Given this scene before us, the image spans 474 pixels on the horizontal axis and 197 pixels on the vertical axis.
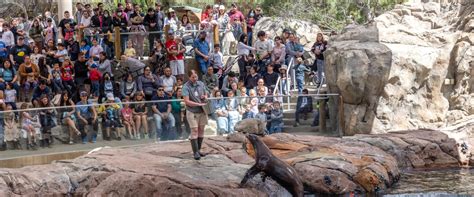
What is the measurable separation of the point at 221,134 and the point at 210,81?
3.16 metres

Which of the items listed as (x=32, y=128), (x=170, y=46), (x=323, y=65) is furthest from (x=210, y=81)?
(x=32, y=128)

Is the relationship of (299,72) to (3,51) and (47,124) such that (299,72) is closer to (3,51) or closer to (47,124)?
(47,124)

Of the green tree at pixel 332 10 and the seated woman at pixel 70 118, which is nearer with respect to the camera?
the seated woman at pixel 70 118

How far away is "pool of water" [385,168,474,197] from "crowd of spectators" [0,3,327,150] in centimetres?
362

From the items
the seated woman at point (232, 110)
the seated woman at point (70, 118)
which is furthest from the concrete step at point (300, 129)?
the seated woman at point (70, 118)

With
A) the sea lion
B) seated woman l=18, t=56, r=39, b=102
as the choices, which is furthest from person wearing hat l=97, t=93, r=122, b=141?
the sea lion

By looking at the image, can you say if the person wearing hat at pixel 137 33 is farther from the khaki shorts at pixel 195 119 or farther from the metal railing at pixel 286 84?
the khaki shorts at pixel 195 119

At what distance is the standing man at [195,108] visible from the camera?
18.3 m

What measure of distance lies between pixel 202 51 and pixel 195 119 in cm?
650

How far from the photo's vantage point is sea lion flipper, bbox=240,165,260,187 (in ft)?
54.2

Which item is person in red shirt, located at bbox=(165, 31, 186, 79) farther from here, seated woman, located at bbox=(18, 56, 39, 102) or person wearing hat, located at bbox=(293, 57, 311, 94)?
seated woman, located at bbox=(18, 56, 39, 102)

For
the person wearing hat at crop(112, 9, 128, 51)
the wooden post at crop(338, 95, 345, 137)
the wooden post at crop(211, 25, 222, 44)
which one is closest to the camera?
the wooden post at crop(338, 95, 345, 137)

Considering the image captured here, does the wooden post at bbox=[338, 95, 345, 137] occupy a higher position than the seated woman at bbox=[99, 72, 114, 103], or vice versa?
the seated woman at bbox=[99, 72, 114, 103]

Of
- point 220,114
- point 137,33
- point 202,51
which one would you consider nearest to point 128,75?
point 202,51
